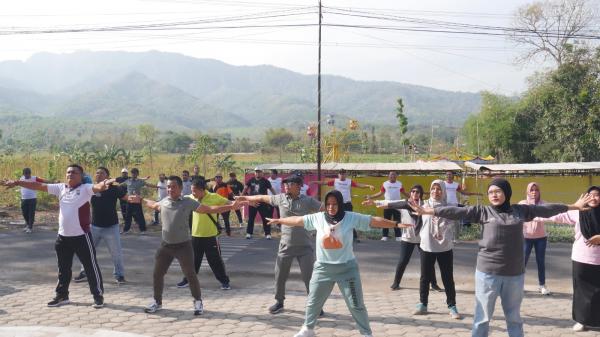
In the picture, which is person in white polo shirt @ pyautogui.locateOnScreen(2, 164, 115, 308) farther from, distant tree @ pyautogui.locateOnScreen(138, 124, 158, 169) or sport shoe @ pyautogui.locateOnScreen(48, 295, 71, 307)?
distant tree @ pyautogui.locateOnScreen(138, 124, 158, 169)

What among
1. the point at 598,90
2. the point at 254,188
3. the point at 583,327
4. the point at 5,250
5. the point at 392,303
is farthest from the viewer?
the point at 598,90

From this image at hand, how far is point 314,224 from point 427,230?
187 cm

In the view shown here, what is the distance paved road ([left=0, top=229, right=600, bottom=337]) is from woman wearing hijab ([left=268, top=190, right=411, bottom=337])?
2.62ft

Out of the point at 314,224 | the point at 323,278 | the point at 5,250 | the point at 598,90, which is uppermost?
the point at 598,90

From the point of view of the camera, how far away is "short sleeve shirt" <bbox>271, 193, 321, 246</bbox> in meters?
6.54

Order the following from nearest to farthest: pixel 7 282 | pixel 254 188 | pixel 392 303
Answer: pixel 392 303 → pixel 7 282 → pixel 254 188

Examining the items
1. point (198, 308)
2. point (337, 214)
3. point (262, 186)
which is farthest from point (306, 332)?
point (262, 186)

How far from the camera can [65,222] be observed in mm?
6848

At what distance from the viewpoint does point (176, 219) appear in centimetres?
655

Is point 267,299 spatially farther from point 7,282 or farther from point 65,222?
point 7,282

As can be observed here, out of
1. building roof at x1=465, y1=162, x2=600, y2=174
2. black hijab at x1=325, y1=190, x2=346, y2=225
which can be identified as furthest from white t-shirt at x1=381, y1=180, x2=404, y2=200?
black hijab at x1=325, y1=190, x2=346, y2=225

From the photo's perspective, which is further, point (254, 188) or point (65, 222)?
point (254, 188)

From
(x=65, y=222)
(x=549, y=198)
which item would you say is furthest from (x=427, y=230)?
(x=549, y=198)

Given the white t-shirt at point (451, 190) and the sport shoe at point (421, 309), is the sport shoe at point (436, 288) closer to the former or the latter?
the sport shoe at point (421, 309)
